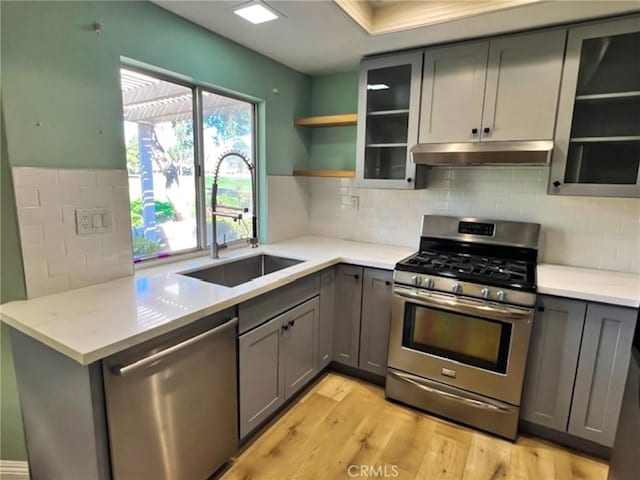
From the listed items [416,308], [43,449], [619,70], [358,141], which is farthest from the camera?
[358,141]

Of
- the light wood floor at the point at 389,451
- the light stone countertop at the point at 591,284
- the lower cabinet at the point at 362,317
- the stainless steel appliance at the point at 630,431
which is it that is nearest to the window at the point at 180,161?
the lower cabinet at the point at 362,317

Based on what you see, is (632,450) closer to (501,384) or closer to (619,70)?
(501,384)

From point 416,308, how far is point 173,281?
1414 mm

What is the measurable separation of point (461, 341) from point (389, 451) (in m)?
0.73

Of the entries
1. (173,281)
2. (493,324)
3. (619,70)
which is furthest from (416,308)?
(619,70)

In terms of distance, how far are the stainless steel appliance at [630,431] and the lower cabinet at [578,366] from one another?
617 mm

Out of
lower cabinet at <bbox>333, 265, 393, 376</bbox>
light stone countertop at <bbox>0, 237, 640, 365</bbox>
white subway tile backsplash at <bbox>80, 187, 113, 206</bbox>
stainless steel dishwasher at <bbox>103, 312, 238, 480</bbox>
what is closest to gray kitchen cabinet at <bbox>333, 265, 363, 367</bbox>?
lower cabinet at <bbox>333, 265, 393, 376</bbox>

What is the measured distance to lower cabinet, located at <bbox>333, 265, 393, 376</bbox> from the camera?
238 cm

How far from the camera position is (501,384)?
6.54 ft

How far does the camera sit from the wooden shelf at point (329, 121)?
2718 mm

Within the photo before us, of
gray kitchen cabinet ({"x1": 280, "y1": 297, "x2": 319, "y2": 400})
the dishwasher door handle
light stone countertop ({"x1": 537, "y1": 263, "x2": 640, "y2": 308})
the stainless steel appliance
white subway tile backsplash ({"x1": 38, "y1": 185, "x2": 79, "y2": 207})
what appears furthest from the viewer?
gray kitchen cabinet ({"x1": 280, "y1": 297, "x2": 319, "y2": 400})

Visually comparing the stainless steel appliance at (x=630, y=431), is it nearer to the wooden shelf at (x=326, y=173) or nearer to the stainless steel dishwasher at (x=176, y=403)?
the stainless steel dishwasher at (x=176, y=403)

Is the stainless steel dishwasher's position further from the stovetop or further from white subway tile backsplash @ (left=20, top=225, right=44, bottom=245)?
the stovetop

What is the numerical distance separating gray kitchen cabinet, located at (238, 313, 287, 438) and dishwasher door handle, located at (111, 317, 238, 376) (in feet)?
0.52
